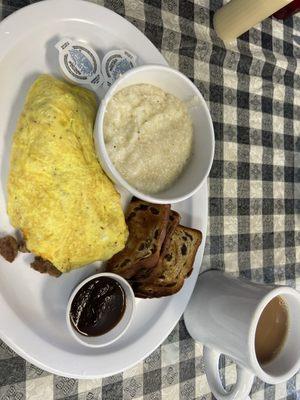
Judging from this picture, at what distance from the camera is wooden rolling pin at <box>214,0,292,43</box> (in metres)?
1.19

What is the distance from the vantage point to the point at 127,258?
1065 millimetres

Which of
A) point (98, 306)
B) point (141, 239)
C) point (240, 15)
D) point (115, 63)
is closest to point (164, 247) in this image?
point (141, 239)

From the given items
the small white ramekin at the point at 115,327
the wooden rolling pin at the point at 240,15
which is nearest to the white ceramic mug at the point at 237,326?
the small white ramekin at the point at 115,327

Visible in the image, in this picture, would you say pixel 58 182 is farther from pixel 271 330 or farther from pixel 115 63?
pixel 271 330

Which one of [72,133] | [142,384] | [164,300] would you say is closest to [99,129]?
[72,133]

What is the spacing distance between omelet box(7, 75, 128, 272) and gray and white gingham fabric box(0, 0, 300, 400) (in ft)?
0.89

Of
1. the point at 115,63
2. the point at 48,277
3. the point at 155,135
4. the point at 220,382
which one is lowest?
the point at 220,382

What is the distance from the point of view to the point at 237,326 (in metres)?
1.04

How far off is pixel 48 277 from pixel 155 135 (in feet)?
1.30

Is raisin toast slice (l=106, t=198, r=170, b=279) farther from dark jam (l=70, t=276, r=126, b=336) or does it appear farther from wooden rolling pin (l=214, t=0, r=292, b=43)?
wooden rolling pin (l=214, t=0, r=292, b=43)

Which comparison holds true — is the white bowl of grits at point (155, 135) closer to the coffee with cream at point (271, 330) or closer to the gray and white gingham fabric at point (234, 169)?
the gray and white gingham fabric at point (234, 169)

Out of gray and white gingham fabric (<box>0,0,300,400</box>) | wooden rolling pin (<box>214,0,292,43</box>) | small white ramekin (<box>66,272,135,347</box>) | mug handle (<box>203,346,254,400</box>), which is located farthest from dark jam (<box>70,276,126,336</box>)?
wooden rolling pin (<box>214,0,292,43</box>)

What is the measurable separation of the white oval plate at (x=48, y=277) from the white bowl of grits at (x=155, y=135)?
160mm

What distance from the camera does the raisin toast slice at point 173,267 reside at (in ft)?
3.60
